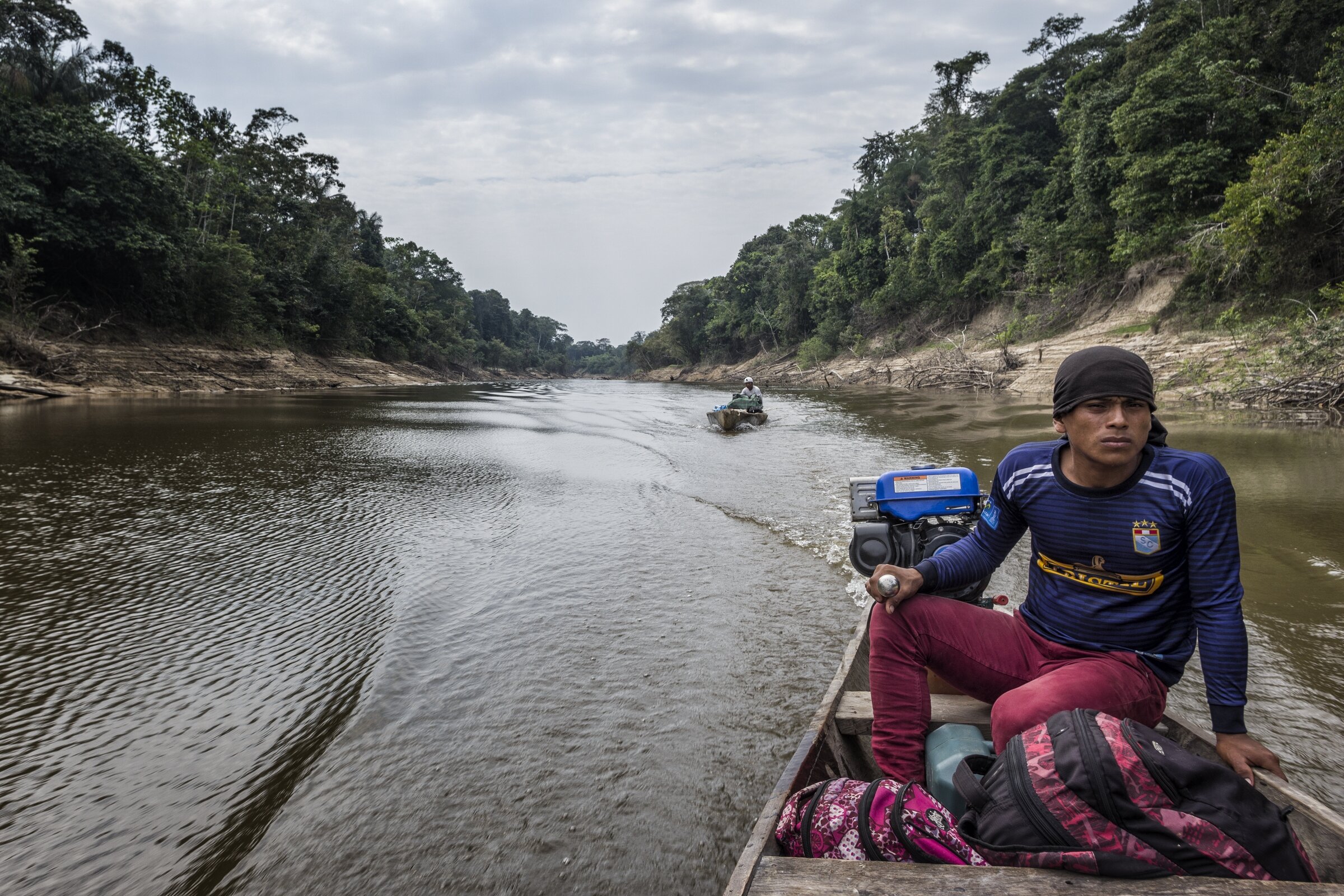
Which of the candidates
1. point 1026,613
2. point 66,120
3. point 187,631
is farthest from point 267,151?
point 1026,613

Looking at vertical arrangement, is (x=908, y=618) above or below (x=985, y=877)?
above

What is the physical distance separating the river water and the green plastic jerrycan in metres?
0.69

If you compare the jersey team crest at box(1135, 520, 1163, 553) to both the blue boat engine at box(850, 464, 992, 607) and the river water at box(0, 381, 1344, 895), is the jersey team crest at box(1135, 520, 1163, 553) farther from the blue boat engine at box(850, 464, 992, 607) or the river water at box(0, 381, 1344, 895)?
the river water at box(0, 381, 1344, 895)

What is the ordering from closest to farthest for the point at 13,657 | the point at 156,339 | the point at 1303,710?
the point at 1303,710
the point at 13,657
the point at 156,339

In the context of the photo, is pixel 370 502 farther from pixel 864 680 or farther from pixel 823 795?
pixel 823 795

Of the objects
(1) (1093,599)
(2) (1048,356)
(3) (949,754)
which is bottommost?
(3) (949,754)

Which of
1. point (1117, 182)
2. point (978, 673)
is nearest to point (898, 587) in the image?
point (978, 673)

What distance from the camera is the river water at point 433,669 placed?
2.08 meters

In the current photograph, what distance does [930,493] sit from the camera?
291 centimetres

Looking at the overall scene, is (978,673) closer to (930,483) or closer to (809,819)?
(809,819)

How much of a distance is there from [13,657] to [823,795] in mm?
3902

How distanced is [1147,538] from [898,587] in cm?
67

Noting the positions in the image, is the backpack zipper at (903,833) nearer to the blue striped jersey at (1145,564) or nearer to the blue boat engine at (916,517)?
the blue striped jersey at (1145,564)

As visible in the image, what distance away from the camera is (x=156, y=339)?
24156mm
